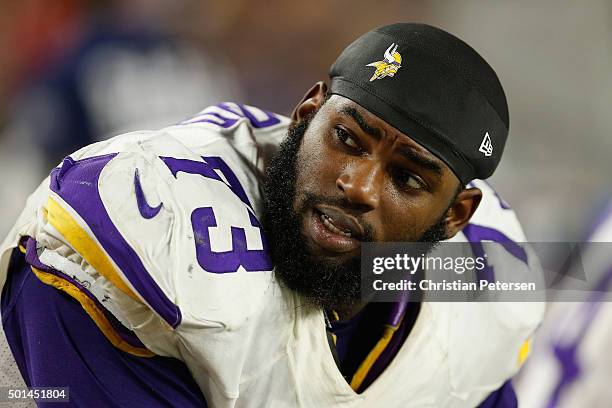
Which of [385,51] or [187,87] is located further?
[187,87]

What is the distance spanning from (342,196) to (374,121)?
0.31ft

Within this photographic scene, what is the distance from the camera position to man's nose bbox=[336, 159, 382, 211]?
3.12 feet

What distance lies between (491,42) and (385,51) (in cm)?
153

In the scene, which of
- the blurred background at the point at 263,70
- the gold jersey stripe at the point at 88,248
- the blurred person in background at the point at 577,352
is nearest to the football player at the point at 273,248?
the gold jersey stripe at the point at 88,248

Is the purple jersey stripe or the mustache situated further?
the mustache

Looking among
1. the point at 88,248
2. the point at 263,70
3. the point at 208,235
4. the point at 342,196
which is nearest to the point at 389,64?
the point at 342,196

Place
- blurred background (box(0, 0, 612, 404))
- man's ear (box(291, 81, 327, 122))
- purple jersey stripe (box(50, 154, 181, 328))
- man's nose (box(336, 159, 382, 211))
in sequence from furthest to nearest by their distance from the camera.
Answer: blurred background (box(0, 0, 612, 404)) → man's ear (box(291, 81, 327, 122)) → man's nose (box(336, 159, 382, 211)) → purple jersey stripe (box(50, 154, 181, 328))

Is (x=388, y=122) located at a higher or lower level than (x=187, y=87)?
higher

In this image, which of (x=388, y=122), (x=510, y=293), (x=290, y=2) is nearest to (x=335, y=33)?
(x=290, y=2)

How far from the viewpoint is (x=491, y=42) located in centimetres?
245

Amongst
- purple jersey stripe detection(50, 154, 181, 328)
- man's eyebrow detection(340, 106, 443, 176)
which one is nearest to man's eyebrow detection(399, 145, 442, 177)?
man's eyebrow detection(340, 106, 443, 176)

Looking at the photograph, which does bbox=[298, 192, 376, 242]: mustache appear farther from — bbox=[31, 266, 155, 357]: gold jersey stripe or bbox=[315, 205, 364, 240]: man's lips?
Answer: bbox=[31, 266, 155, 357]: gold jersey stripe

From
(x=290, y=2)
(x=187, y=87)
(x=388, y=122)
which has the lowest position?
(x=187, y=87)

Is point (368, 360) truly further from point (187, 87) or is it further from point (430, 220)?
point (187, 87)
